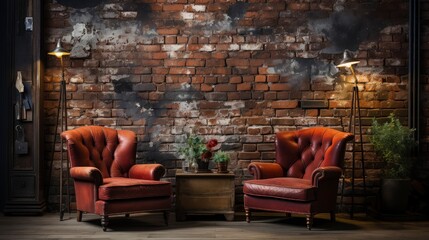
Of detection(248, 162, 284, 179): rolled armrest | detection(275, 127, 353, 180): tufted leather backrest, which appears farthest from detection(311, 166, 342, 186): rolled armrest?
detection(248, 162, 284, 179): rolled armrest

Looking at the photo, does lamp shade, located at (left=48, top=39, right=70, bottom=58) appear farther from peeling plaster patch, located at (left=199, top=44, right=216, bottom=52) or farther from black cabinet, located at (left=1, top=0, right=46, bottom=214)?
peeling plaster patch, located at (left=199, top=44, right=216, bottom=52)

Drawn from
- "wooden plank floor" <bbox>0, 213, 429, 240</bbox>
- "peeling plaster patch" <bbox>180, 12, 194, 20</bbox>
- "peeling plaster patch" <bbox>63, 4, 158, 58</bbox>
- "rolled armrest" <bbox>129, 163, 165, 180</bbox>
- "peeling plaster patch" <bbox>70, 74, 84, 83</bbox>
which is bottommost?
"wooden plank floor" <bbox>0, 213, 429, 240</bbox>

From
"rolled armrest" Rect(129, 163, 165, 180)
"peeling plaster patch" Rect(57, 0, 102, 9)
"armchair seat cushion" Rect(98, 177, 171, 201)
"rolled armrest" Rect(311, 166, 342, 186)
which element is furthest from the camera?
"peeling plaster patch" Rect(57, 0, 102, 9)

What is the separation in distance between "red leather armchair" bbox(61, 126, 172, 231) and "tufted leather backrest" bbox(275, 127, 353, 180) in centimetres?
133

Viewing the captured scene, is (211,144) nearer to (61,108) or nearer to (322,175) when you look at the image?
(322,175)

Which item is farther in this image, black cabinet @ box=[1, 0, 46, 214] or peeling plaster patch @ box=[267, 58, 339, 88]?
peeling plaster patch @ box=[267, 58, 339, 88]

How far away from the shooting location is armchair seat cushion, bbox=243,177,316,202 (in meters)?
5.55

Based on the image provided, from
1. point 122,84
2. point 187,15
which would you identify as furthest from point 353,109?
point 122,84

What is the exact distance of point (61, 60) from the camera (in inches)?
254

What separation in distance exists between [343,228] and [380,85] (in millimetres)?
1940

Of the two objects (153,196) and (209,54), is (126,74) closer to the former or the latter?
(209,54)

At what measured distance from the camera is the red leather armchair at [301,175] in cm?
561

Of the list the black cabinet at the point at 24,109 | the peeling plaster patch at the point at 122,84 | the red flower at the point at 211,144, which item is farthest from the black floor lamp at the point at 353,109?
the black cabinet at the point at 24,109

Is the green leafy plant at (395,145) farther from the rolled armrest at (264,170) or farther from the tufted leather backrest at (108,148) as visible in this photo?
the tufted leather backrest at (108,148)
